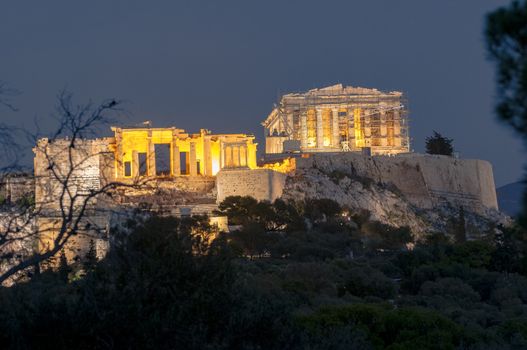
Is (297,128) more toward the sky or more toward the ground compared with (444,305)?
more toward the sky

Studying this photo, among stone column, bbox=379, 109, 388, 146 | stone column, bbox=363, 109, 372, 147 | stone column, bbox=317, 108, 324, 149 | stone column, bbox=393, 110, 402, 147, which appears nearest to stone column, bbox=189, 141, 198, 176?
stone column, bbox=317, 108, 324, 149

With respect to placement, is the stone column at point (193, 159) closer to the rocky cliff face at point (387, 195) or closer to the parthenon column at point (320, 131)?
the rocky cliff face at point (387, 195)

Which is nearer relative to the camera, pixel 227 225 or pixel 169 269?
→ pixel 169 269

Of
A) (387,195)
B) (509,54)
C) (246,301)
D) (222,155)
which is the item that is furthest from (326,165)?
(509,54)

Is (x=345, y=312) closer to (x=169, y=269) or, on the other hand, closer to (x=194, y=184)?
(x=169, y=269)

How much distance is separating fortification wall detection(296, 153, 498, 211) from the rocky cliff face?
5 centimetres

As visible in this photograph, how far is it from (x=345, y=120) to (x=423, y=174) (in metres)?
7.29

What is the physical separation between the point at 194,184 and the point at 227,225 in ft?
18.3

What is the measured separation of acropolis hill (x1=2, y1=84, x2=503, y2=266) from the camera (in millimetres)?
50031

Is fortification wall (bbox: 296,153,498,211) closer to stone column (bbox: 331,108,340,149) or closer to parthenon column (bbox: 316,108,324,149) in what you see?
stone column (bbox: 331,108,340,149)

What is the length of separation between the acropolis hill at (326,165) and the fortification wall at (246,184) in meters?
0.04

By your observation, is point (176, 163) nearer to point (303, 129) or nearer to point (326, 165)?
point (326, 165)

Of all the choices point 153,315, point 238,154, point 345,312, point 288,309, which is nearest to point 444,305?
point 345,312

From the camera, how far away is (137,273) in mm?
13117
